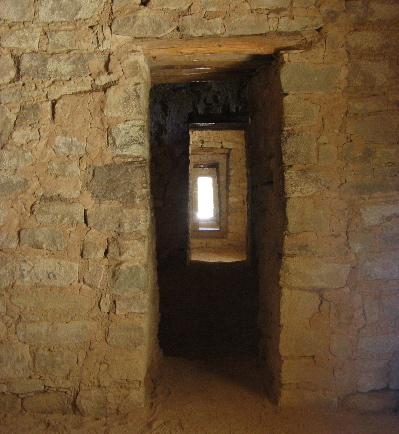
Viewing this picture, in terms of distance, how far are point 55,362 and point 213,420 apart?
42.1 inches

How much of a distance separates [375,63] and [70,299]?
2400mm

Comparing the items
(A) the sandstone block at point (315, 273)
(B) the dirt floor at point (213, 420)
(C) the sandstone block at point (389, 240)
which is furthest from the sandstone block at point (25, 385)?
(C) the sandstone block at point (389, 240)

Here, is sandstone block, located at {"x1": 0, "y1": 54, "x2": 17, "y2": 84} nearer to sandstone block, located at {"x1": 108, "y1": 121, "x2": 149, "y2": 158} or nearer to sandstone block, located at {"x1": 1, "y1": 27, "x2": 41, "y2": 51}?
sandstone block, located at {"x1": 1, "y1": 27, "x2": 41, "y2": 51}

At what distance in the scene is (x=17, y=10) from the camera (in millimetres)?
2348

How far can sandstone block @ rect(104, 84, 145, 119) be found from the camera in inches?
91.8

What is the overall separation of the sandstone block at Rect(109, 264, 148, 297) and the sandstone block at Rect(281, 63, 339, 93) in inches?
57.2

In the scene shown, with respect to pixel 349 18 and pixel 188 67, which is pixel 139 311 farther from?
pixel 349 18

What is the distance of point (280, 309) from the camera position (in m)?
2.43

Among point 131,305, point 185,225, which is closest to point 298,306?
A: point 131,305

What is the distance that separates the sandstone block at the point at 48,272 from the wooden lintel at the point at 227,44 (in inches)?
57.0

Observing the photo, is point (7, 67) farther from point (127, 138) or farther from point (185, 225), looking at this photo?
point (185, 225)

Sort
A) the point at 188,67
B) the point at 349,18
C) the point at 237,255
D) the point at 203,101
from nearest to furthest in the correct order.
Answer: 1. the point at 349,18
2. the point at 188,67
3. the point at 203,101
4. the point at 237,255

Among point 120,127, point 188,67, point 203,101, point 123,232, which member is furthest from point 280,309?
point 203,101

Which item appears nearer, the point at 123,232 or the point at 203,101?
the point at 123,232
